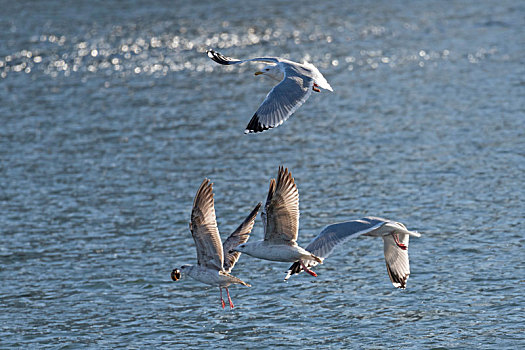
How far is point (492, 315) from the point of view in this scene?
62.8 ft

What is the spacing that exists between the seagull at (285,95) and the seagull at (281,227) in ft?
2.77

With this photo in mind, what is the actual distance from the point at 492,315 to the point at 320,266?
16.5 ft

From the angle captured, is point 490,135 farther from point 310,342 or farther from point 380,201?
point 310,342

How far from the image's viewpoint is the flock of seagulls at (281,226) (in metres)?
15.0

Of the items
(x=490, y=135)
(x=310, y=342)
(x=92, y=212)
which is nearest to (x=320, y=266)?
(x=310, y=342)

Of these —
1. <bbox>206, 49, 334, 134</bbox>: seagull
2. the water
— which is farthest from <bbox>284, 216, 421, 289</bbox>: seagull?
the water

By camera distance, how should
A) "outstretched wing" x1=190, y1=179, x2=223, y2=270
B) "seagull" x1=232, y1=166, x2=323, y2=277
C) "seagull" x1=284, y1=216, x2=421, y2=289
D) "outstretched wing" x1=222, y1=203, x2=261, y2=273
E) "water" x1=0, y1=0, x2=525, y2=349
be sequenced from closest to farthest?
"seagull" x1=284, y1=216, x2=421, y2=289, "seagull" x1=232, y1=166, x2=323, y2=277, "outstretched wing" x1=190, y1=179, x2=223, y2=270, "outstretched wing" x1=222, y1=203, x2=261, y2=273, "water" x1=0, y1=0, x2=525, y2=349

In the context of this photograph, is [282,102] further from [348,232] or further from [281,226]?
[348,232]

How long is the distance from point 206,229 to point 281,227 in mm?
1380

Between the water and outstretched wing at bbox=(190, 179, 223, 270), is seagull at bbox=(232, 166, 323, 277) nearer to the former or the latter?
outstretched wing at bbox=(190, 179, 223, 270)

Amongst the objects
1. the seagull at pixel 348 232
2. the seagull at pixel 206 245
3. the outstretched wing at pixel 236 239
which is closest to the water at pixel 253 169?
the outstretched wing at pixel 236 239

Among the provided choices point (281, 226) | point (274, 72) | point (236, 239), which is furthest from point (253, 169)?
point (281, 226)

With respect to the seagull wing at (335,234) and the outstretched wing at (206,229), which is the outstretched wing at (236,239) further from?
the seagull wing at (335,234)

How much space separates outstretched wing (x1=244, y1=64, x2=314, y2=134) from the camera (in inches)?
592
